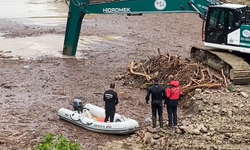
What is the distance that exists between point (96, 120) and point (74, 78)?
5660 millimetres

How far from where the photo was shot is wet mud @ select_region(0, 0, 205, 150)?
507 inches

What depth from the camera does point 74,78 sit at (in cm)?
1831

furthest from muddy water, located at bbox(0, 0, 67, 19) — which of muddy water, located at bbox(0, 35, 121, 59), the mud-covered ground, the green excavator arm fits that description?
the green excavator arm

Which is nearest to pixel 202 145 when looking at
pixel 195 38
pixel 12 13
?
pixel 195 38

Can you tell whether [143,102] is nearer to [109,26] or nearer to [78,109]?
[78,109]

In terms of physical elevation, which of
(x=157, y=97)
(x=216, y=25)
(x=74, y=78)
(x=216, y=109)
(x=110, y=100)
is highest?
(x=216, y=25)

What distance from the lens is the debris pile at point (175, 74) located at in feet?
50.1

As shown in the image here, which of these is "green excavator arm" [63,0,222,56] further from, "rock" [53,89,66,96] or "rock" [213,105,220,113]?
"rock" [213,105,220,113]

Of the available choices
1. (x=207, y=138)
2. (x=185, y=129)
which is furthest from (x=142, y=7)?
(x=207, y=138)

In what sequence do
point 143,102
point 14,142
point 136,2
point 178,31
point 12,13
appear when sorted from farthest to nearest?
1. point 12,13
2. point 178,31
3. point 136,2
4. point 143,102
5. point 14,142

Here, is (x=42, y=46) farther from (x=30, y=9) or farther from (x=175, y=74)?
(x=30, y=9)

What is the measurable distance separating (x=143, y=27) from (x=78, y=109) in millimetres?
18685

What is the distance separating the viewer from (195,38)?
26938 millimetres

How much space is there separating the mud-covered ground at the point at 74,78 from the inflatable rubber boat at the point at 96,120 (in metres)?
0.18
